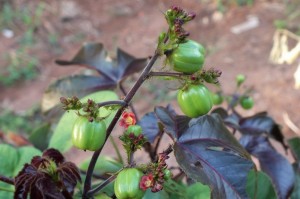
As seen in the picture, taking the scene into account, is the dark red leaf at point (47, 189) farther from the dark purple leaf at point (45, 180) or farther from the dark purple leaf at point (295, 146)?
the dark purple leaf at point (295, 146)

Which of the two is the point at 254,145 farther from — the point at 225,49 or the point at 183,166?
the point at 225,49

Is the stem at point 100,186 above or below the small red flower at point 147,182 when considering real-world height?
below

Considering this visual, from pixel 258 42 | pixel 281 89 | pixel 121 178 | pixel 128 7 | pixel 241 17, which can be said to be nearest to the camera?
pixel 121 178

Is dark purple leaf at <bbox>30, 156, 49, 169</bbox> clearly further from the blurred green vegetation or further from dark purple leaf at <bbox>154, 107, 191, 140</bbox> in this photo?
the blurred green vegetation

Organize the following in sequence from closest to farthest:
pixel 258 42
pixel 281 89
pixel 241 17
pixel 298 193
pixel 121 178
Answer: pixel 121 178 < pixel 298 193 < pixel 281 89 < pixel 258 42 < pixel 241 17

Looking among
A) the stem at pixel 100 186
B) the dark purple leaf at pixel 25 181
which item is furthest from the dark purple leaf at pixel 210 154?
the dark purple leaf at pixel 25 181

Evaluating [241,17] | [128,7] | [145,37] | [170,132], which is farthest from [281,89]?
[170,132]

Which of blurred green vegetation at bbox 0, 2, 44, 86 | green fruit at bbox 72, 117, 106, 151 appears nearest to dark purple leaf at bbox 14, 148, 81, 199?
green fruit at bbox 72, 117, 106, 151

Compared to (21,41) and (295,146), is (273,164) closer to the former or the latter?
(295,146)
